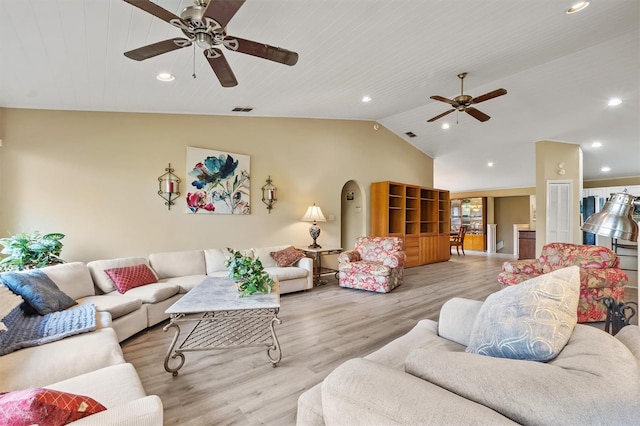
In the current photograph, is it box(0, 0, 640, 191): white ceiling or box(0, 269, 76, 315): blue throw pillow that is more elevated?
box(0, 0, 640, 191): white ceiling

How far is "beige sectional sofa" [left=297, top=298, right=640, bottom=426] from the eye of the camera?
2.39 ft

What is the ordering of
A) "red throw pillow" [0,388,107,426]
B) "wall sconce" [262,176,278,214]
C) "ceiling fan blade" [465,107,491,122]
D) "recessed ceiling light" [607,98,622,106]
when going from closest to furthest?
"red throw pillow" [0,388,107,426], "ceiling fan blade" [465,107,491,122], "recessed ceiling light" [607,98,622,106], "wall sconce" [262,176,278,214]

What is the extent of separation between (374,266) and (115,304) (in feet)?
11.6

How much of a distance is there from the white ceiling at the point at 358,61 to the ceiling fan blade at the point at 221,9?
0.66 m

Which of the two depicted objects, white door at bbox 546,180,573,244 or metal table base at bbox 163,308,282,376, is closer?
metal table base at bbox 163,308,282,376

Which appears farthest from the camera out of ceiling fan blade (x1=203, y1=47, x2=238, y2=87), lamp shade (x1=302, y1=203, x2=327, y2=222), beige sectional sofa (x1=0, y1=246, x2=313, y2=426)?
lamp shade (x1=302, y1=203, x2=327, y2=222)

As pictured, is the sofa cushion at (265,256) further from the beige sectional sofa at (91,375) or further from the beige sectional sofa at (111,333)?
the beige sectional sofa at (91,375)

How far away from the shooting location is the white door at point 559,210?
6.39 m

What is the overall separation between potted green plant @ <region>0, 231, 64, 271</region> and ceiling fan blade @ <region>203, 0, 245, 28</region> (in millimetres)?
3252

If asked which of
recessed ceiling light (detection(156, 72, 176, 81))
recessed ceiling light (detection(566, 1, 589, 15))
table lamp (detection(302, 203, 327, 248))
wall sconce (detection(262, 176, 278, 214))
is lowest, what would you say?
table lamp (detection(302, 203, 327, 248))

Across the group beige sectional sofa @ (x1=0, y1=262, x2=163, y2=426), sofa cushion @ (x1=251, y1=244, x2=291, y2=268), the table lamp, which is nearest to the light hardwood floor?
→ beige sectional sofa @ (x1=0, y1=262, x2=163, y2=426)

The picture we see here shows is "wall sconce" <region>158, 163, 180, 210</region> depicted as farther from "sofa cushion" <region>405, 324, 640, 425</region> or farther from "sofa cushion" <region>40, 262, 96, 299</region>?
"sofa cushion" <region>405, 324, 640, 425</region>

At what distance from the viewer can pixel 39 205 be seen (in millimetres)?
3822

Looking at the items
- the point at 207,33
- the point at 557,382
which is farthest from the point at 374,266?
the point at 557,382
